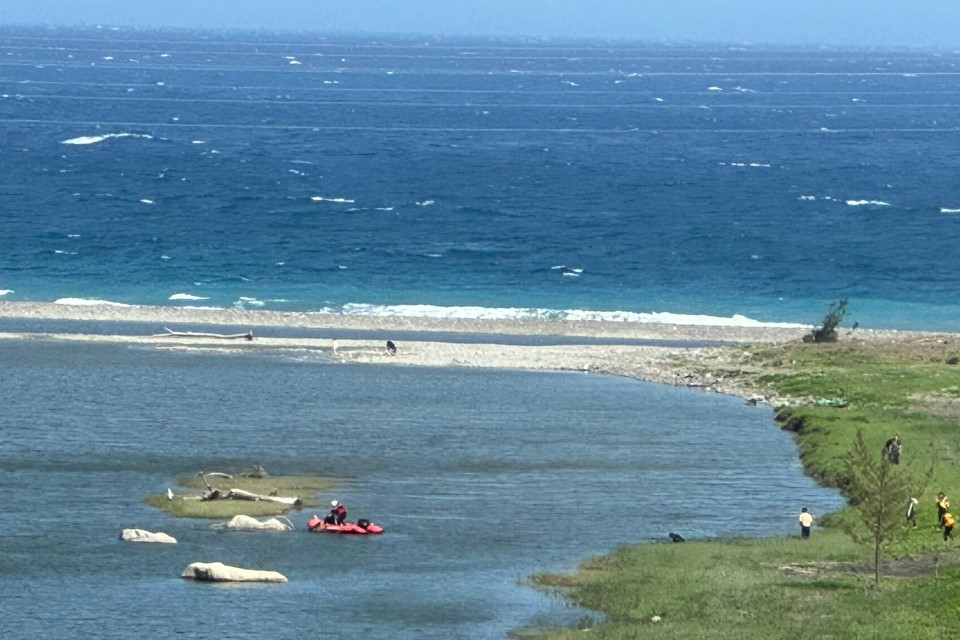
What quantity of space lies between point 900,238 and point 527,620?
274 ft

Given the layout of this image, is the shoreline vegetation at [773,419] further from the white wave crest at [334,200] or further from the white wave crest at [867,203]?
the white wave crest at [867,203]

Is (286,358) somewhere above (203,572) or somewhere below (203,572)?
above

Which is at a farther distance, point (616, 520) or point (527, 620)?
point (616, 520)

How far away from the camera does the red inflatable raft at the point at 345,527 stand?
159 feet

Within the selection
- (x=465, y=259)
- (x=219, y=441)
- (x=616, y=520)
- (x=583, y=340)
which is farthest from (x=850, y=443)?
(x=465, y=259)

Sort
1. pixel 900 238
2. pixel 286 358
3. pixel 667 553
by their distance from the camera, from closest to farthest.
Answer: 1. pixel 667 553
2. pixel 286 358
3. pixel 900 238

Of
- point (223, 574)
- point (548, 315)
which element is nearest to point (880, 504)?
point (223, 574)

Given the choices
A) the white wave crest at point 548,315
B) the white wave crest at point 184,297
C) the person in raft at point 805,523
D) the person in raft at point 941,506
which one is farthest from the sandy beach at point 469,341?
the person in raft at point 941,506

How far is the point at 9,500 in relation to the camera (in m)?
51.5

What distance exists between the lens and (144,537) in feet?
155

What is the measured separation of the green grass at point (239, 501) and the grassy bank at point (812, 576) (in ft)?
31.9

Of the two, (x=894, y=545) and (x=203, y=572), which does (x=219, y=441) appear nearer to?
(x=203, y=572)

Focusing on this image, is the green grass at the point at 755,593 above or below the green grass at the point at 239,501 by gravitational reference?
below

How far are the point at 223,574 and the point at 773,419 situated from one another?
1083 inches
